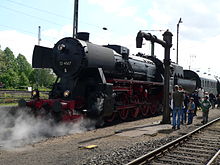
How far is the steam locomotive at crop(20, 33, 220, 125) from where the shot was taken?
380 inches

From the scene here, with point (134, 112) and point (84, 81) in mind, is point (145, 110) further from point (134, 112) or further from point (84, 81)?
point (84, 81)

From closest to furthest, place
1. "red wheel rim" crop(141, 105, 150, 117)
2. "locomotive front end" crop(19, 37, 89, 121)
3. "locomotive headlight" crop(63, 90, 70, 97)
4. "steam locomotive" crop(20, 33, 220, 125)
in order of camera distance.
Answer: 1. "locomotive front end" crop(19, 37, 89, 121)
2. "steam locomotive" crop(20, 33, 220, 125)
3. "locomotive headlight" crop(63, 90, 70, 97)
4. "red wheel rim" crop(141, 105, 150, 117)

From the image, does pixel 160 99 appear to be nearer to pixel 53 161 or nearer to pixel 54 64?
pixel 54 64

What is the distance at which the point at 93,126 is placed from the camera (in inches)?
416

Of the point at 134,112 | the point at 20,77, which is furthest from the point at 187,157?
the point at 20,77

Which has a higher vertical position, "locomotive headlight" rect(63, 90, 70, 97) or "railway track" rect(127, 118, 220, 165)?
"locomotive headlight" rect(63, 90, 70, 97)

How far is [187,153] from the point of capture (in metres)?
6.77

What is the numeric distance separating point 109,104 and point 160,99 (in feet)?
23.3

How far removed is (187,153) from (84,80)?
5.35 m

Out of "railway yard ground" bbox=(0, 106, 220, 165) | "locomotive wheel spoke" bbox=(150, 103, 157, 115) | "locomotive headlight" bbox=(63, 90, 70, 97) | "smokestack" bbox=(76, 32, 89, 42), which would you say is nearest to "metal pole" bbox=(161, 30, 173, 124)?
"locomotive wheel spoke" bbox=(150, 103, 157, 115)

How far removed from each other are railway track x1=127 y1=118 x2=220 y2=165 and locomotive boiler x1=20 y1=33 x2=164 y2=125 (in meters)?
3.35

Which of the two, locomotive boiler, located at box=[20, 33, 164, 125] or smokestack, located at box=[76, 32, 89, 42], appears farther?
smokestack, located at box=[76, 32, 89, 42]

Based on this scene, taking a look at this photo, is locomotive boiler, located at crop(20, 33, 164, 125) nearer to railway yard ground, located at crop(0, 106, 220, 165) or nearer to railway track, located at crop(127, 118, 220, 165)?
railway yard ground, located at crop(0, 106, 220, 165)

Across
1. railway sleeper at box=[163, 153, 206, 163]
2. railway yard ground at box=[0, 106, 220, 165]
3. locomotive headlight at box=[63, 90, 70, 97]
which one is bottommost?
railway sleeper at box=[163, 153, 206, 163]
